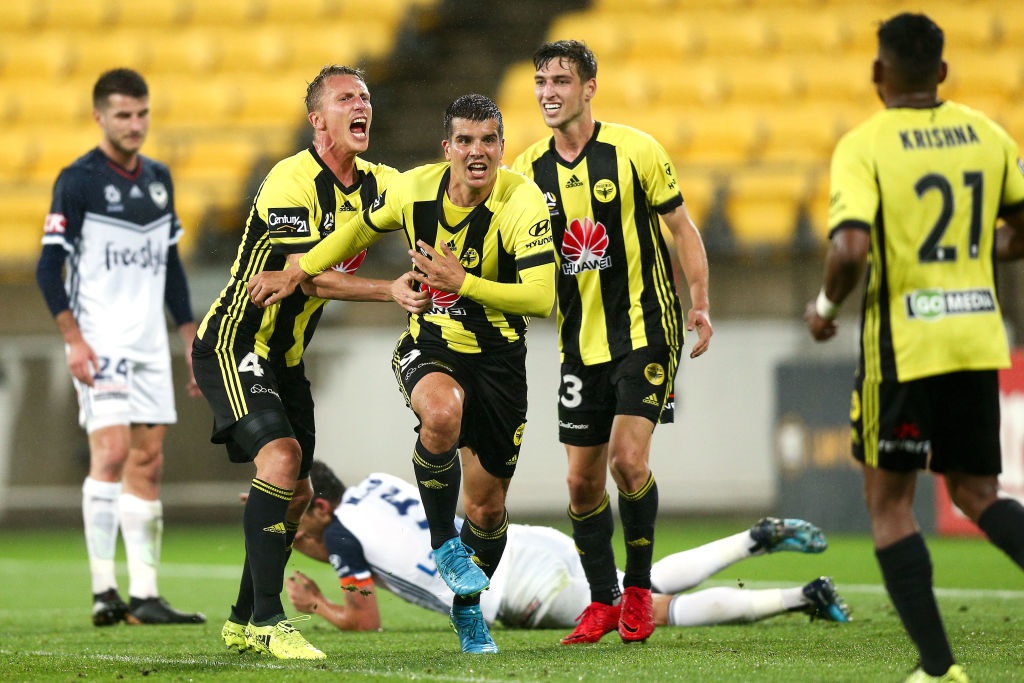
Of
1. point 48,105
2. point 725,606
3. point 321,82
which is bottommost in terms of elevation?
point 725,606

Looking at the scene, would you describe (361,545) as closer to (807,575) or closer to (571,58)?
(571,58)

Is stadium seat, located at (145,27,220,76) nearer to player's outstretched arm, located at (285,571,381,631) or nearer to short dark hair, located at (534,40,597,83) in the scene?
player's outstretched arm, located at (285,571,381,631)

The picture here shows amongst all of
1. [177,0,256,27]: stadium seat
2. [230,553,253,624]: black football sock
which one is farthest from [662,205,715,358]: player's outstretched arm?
[177,0,256,27]: stadium seat

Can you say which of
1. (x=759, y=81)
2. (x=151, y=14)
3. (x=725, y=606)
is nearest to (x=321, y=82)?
(x=725, y=606)

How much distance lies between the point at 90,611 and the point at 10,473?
5.15 m

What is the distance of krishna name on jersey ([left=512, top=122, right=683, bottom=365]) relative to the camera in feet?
20.5

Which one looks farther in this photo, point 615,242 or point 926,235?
point 615,242

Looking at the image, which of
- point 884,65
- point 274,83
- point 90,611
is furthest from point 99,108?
point 274,83

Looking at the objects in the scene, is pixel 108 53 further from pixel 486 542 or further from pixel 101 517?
pixel 486 542

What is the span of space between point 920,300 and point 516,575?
3.08 m

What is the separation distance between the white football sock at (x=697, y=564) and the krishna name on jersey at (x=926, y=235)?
2705 millimetres

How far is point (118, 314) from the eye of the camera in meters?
7.77

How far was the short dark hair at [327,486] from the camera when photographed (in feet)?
23.0

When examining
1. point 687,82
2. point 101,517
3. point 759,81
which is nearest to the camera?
point 101,517
